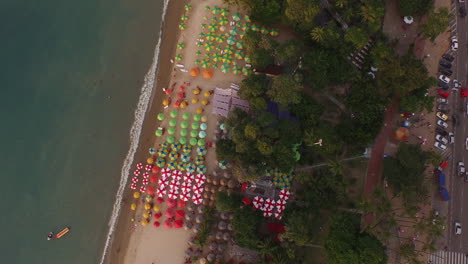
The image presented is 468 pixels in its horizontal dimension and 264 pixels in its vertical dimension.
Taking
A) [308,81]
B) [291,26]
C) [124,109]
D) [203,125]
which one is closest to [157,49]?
[124,109]

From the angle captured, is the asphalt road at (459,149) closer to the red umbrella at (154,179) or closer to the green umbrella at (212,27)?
the green umbrella at (212,27)

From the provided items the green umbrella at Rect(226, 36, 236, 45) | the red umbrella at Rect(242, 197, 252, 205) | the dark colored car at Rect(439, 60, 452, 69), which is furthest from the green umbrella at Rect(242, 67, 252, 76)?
the dark colored car at Rect(439, 60, 452, 69)

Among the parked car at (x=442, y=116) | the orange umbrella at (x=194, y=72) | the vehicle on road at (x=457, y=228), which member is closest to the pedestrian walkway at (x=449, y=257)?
the vehicle on road at (x=457, y=228)

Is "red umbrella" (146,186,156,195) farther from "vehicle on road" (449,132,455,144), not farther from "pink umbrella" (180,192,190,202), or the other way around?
"vehicle on road" (449,132,455,144)

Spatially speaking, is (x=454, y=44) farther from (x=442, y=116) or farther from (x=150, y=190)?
(x=150, y=190)

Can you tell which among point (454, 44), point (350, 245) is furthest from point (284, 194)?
point (454, 44)

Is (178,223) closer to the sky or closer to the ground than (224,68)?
closer to the ground

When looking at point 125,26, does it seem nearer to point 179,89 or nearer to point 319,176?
point 179,89
